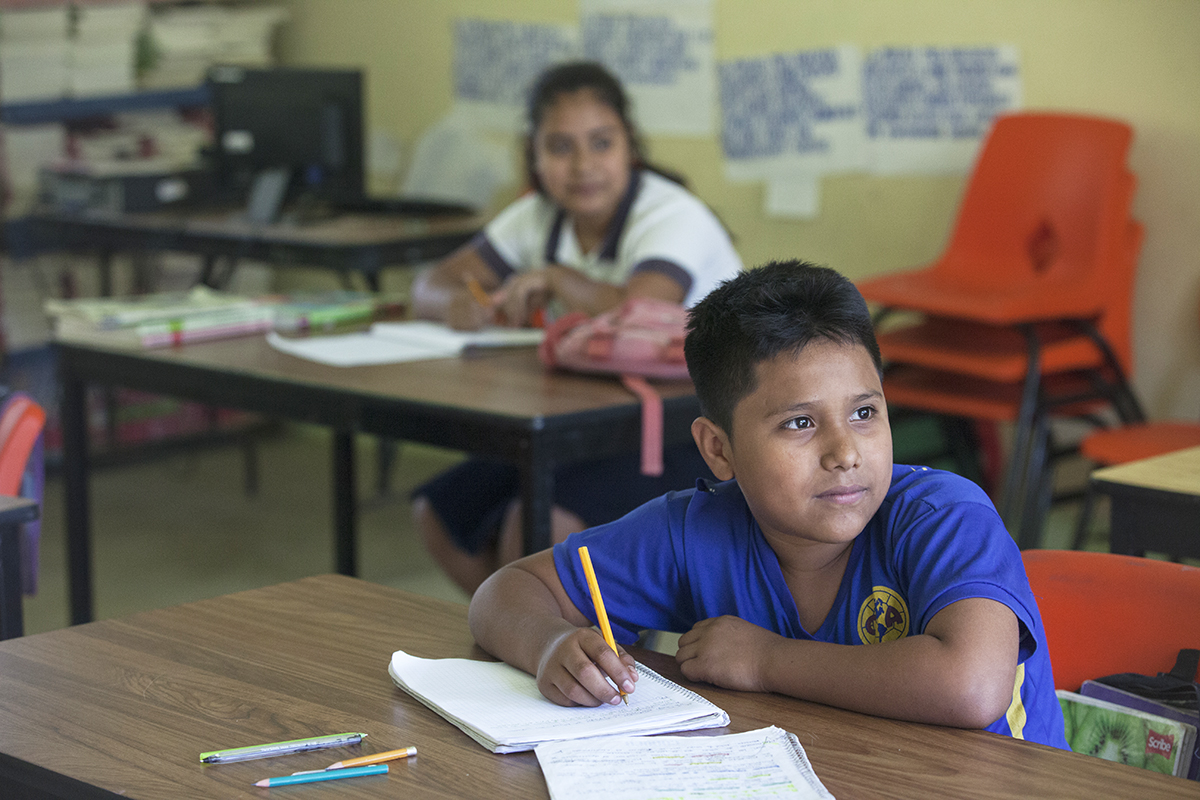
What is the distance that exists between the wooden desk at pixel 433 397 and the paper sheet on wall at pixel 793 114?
5.12 ft

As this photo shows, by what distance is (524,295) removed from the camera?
255 cm

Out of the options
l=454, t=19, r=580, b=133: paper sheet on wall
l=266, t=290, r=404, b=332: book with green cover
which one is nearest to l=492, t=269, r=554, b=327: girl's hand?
l=266, t=290, r=404, b=332: book with green cover

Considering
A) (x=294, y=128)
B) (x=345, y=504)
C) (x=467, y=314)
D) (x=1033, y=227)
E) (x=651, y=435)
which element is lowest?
(x=345, y=504)

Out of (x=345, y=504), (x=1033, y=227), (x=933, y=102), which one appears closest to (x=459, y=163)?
(x=933, y=102)

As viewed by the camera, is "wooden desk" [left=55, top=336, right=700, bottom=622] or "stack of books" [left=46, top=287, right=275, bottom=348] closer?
"wooden desk" [left=55, top=336, right=700, bottom=622]

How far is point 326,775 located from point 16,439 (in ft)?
3.56

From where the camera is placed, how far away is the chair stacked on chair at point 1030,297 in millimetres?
2887

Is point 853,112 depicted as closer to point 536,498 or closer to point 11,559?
point 536,498

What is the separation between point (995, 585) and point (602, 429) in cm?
104

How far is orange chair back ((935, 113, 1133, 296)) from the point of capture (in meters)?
3.01

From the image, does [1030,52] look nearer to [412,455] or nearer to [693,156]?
[693,156]

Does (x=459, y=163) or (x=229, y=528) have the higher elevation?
(x=459, y=163)

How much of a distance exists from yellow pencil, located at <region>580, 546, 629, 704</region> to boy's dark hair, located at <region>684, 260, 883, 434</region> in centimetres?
16

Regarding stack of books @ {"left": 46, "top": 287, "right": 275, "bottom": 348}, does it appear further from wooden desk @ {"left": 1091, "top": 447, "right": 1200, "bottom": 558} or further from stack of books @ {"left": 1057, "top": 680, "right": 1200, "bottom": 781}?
stack of books @ {"left": 1057, "top": 680, "right": 1200, "bottom": 781}
